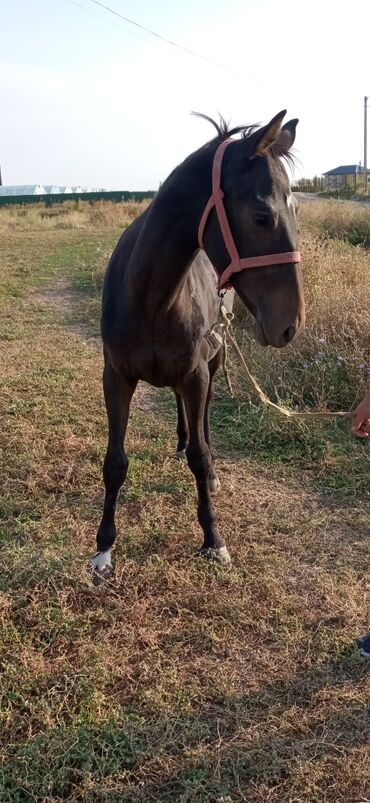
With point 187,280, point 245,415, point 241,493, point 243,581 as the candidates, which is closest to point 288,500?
point 241,493

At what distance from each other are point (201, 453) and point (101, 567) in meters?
0.75

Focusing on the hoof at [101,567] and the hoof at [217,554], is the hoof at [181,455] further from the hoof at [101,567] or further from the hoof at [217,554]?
the hoof at [101,567]

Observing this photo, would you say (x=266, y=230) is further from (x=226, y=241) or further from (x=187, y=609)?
(x=187, y=609)

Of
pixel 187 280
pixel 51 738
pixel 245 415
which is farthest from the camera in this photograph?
pixel 245 415

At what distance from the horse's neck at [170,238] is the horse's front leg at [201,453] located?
464 mm

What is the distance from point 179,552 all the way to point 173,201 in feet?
5.65

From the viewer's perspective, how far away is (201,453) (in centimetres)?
298

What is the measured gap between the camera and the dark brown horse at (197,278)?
1.92 metres

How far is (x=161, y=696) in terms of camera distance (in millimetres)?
2080

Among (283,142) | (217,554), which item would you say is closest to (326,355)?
(217,554)

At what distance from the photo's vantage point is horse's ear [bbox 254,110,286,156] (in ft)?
6.00

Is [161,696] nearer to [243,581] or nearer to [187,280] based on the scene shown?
[243,581]

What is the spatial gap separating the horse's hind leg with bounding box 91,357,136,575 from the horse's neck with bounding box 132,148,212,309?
467 mm

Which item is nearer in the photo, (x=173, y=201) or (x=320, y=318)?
(x=173, y=201)
